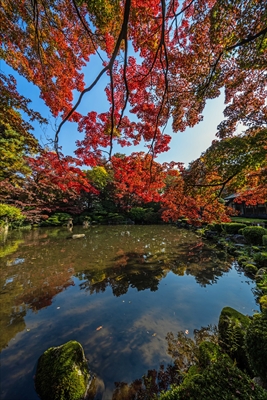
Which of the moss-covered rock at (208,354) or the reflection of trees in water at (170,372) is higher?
the moss-covered rock at (208,354)

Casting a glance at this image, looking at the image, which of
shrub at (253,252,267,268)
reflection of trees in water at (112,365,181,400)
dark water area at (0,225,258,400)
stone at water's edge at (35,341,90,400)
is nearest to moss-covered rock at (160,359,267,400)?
reflection of trees in water at (112,365,181,400)

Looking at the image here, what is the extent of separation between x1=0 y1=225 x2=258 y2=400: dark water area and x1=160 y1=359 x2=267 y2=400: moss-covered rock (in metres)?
1.22

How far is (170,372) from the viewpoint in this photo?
2014 mm

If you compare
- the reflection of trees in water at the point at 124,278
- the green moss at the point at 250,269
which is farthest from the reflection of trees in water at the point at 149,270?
the green moss at the point at 250,269

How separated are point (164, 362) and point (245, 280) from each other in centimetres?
376

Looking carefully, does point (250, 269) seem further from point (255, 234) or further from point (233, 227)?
point (233, 227)

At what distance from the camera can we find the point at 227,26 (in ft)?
9.37

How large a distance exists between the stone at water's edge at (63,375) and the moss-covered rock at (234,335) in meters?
1.69

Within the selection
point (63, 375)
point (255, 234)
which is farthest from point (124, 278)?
point (255, 234)

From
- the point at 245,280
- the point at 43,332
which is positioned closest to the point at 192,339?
the point at 43,332

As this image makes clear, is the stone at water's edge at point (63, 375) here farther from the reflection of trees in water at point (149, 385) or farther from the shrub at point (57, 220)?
the shrub at point (57, 220)

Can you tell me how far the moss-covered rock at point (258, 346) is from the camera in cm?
133

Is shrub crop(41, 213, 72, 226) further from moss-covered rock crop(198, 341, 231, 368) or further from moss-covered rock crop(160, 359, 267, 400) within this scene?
moss-covered rock crop(160, 359, 267, 400)

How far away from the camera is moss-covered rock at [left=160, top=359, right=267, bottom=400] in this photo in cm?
98
